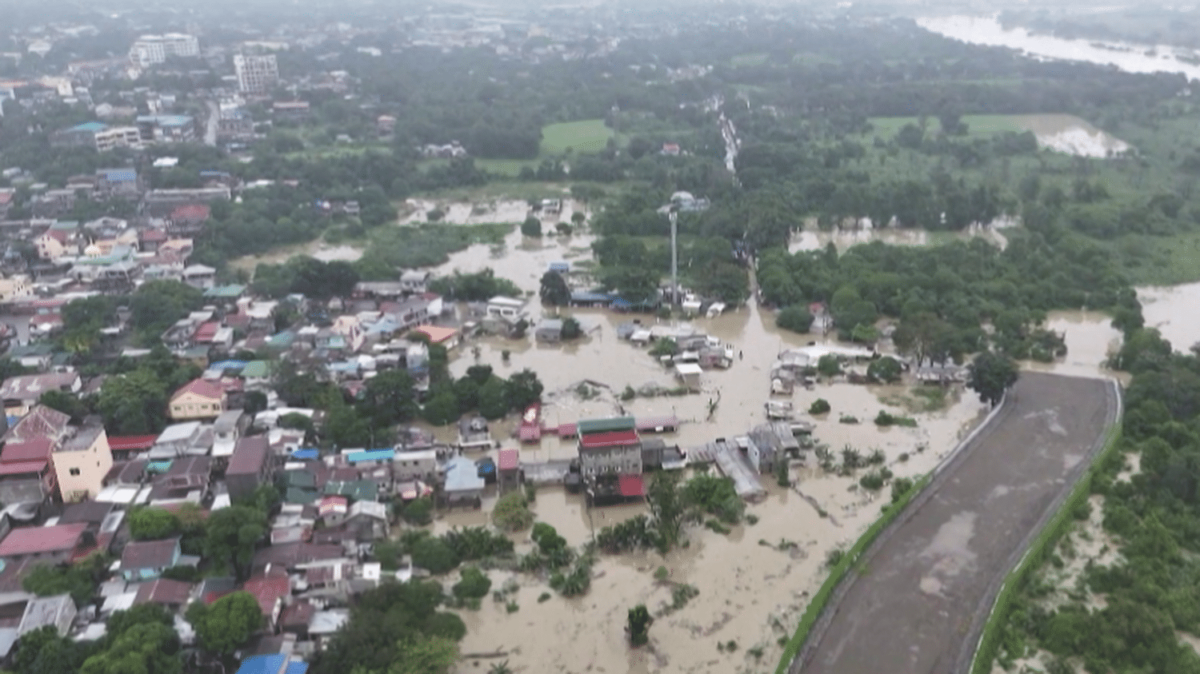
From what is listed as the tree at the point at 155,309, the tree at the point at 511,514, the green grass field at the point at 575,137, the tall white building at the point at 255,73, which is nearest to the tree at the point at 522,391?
the tree at the point at 511,514

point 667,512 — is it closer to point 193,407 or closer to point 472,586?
point 472,586

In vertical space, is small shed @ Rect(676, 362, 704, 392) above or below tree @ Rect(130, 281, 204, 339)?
below

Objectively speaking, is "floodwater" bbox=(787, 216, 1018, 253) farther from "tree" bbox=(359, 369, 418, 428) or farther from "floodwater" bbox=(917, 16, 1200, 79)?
"floodwater" bbox=(917, 16, 1200, 79)

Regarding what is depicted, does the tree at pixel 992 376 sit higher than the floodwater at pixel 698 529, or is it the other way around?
the tree at pixel 992 376

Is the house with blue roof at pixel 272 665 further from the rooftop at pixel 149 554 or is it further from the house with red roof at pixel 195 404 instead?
the house with red roof at pixel 195 404

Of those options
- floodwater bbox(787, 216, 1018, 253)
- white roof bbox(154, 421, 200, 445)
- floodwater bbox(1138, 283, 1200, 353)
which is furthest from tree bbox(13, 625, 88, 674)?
floodwater bbox(787, 216, 1018, 253)

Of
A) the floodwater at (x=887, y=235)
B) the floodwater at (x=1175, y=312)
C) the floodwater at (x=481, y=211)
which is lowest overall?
the floodwater at (x=1175, y=312)

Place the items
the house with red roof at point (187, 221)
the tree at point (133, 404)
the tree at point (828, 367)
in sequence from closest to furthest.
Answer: the tree at point (133, 404) → the tree at point (828, 367) → the house with red roof at point (187, 221)

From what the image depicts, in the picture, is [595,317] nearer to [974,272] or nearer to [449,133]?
[974,272]
